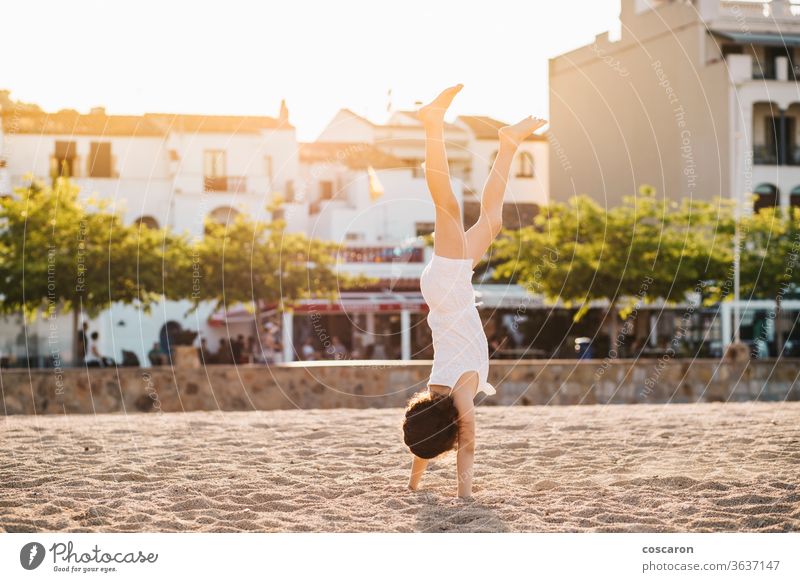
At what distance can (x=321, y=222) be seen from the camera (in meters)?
36.6

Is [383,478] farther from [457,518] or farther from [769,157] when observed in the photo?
[769,157]

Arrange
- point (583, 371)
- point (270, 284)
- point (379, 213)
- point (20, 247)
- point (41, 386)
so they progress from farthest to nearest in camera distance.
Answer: point (379, 213)
point (270, 284)
point (20, 247)
point (583, 371)
point (41, 386)

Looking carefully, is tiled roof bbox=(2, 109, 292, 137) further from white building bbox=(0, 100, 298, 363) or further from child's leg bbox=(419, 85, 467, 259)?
child's leg bbox=(419, 85, 467, 259)

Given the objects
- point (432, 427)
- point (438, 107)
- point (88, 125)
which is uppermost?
point (88, 125)

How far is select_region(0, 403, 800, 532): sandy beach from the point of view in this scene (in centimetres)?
615

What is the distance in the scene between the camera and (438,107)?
670 cm

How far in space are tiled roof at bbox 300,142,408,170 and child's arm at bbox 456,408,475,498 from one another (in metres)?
26.4

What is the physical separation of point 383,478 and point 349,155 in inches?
1117

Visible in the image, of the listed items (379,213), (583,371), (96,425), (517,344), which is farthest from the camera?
(379,213)

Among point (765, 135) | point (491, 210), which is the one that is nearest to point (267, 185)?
point (765, 135)

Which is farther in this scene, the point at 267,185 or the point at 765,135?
the point at 267,185
